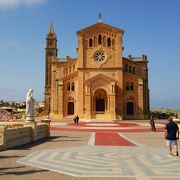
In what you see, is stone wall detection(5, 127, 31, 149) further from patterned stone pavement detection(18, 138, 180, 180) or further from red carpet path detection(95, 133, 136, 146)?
red carpet path detection(95, 133, 136, 146)

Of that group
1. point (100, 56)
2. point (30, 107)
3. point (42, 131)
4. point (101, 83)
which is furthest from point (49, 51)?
point (30, 107)

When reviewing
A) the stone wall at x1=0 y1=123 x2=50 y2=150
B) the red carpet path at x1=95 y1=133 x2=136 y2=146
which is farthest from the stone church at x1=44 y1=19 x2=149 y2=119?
the stone wall at x1=0 y1=123 x2=50 y2=150

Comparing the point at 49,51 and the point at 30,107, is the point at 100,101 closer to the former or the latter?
the point at 30,107

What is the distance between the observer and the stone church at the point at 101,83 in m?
57.4

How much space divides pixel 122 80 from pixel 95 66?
6239 millimetres

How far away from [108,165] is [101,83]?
46.8m

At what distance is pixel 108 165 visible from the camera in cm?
1093

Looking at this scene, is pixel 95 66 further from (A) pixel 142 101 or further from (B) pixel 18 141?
(B) pixel 18 141

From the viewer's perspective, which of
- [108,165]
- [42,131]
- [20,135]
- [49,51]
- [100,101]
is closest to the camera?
[108,165]

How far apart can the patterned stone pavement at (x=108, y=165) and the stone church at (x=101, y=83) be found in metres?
43.6

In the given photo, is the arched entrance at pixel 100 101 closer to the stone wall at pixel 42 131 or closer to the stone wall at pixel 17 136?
the stone wall at pixel 42 131

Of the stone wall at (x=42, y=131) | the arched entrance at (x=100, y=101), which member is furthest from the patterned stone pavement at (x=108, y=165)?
the arched entrance at (x=100, y=101)

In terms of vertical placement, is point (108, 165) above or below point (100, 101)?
below

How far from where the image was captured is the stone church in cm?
5741
